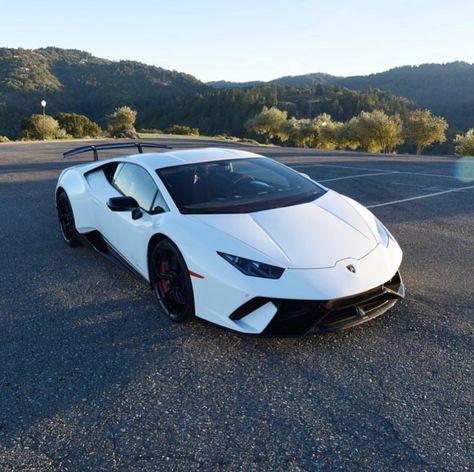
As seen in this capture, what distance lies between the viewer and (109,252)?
4.70 m

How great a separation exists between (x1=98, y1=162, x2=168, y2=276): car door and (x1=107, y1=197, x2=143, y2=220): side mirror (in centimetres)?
5

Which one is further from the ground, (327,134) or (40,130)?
(40,130)

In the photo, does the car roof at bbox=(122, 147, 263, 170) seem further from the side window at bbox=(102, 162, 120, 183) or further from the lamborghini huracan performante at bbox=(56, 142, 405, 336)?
the side window at bbox=(102, 162, 120, 183)

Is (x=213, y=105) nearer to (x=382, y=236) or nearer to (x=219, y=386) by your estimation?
(x=382, y=236)

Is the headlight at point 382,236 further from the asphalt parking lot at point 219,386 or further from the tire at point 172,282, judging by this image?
the tire at point 172,282

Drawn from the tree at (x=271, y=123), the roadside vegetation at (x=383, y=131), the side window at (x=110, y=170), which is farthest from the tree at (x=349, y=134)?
the side window at (x=110, y=170)

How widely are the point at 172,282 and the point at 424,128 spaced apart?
4683 centimetres

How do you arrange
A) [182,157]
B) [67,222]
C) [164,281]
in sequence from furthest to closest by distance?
[67,222] < [182,157] < [164,281]

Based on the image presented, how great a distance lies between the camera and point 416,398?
8.82 ft

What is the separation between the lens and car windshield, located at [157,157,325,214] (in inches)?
154

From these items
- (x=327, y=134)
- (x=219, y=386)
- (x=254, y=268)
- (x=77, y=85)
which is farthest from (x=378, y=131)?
(x=77, y=85)

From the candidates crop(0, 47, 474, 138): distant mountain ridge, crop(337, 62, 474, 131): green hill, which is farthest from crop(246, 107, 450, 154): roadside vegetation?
crop(337, 62, 474, 131): green hill

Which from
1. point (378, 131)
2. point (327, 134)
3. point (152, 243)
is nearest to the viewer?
point (152, 243)

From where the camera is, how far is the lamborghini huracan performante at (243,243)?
3.04 metres
